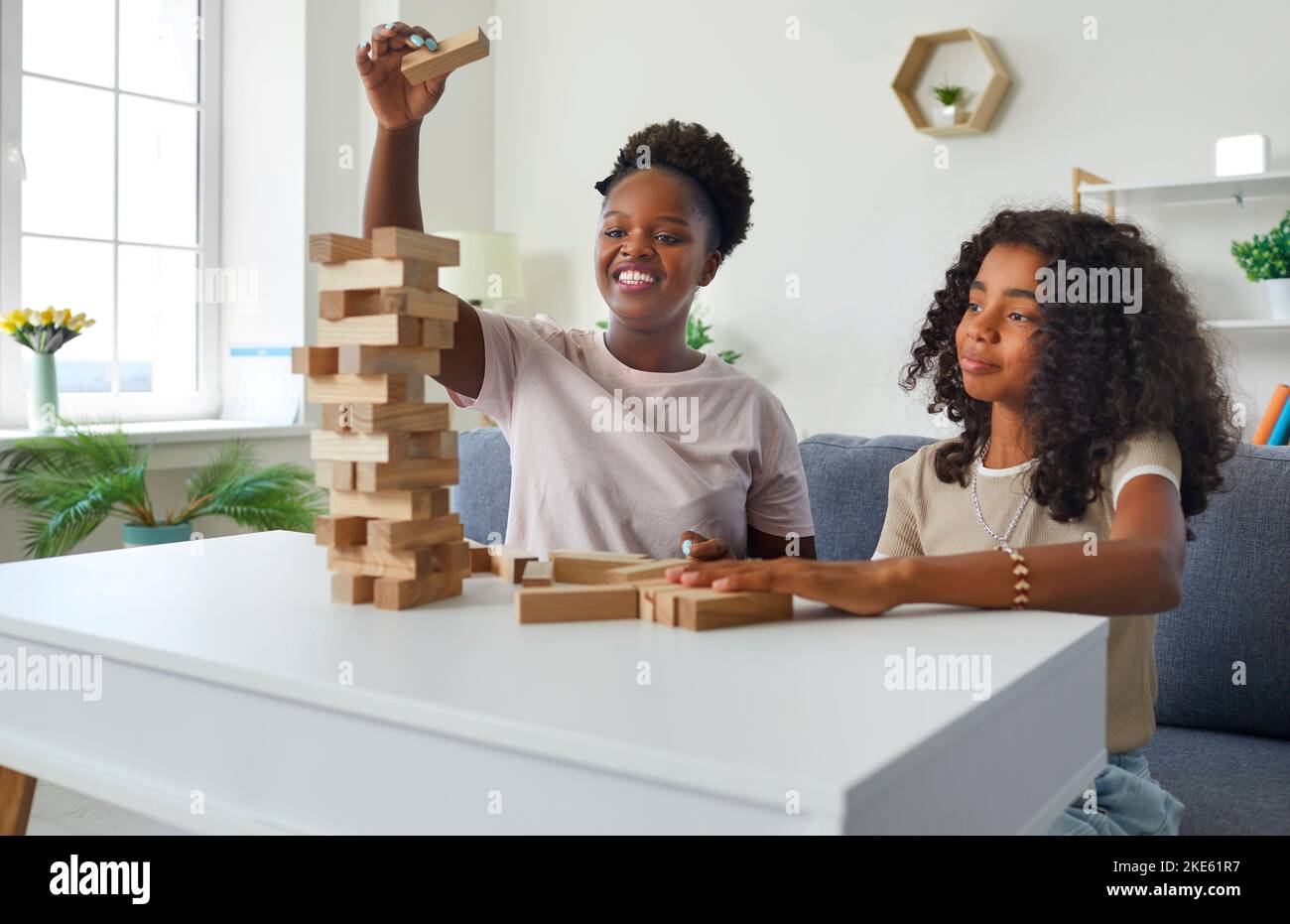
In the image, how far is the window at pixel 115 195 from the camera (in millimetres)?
3719

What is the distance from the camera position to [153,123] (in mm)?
4125

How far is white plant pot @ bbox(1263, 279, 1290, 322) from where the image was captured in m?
3.47

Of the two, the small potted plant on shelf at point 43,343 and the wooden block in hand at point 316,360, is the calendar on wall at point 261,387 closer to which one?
the small potted plant on shelf at point 43,343

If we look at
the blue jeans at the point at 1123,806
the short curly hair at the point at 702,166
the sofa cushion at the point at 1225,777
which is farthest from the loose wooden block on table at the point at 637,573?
the sofa cushion at the point at 1225,777

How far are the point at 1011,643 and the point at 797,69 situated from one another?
394 centimetres

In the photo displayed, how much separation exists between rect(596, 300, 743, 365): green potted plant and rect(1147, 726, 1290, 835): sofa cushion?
2897 mm

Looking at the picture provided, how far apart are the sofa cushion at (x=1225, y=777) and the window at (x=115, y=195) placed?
11.2ft

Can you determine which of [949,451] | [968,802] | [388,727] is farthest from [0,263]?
[968,802]

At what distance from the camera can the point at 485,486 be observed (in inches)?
92.2

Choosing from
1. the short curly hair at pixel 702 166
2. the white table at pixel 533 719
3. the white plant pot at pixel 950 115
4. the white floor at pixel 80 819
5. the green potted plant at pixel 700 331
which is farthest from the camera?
the green potted plant at pixel 700 331

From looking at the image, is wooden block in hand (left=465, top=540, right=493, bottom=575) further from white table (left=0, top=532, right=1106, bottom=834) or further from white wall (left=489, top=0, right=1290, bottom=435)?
white wall (left=489, top=0, right=1290, bottom=435)

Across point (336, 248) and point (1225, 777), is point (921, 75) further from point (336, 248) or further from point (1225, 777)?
point (336, 248)

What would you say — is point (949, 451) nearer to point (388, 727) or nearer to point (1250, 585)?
point (1250, 585)

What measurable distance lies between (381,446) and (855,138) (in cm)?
370
